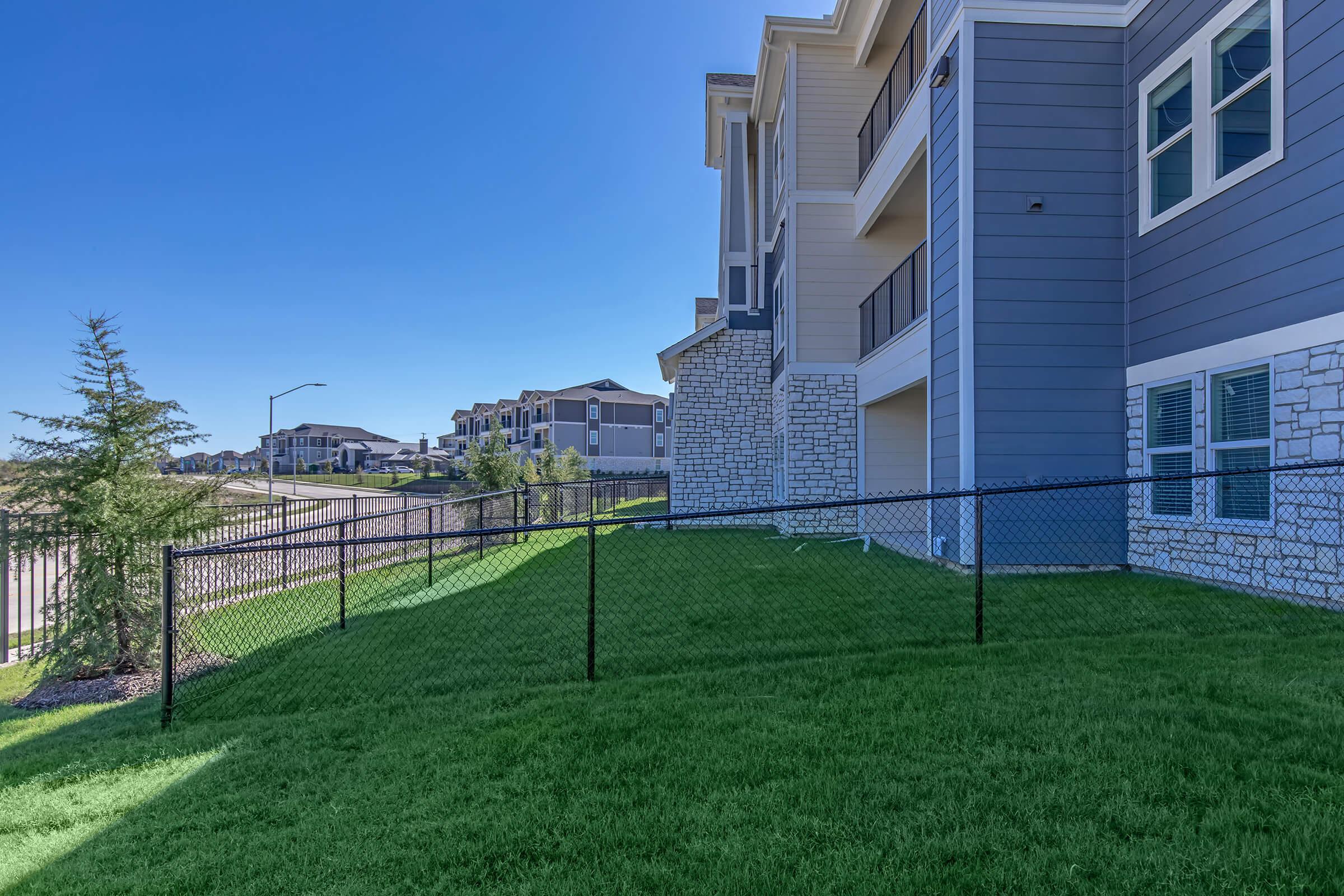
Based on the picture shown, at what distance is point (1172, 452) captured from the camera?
6.64 m

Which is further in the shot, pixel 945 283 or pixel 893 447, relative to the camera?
pixel 893 447

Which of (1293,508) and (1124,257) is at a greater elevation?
(1124,257)

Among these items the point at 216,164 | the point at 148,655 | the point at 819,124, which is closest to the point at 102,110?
the point at 216,164

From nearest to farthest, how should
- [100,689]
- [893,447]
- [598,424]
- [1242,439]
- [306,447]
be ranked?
[100,689], [1242,439], [893,447], [598,424], [306,447]

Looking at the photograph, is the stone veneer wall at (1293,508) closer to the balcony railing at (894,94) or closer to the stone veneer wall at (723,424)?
the balcony railing at (894,94)

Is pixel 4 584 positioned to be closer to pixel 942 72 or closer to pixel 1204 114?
pixel 942 72

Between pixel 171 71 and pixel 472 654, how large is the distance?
45.1ft

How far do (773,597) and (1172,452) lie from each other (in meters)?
4.37

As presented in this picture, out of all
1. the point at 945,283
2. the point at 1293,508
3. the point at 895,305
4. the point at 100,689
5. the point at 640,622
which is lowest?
the point at 100,689

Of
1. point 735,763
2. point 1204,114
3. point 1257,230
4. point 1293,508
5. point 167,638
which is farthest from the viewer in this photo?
point 1204,114

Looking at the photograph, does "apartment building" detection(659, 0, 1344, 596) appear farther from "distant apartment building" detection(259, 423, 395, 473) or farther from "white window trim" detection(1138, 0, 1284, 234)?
"distant apartment building" detection(259, 423, 395, 473)

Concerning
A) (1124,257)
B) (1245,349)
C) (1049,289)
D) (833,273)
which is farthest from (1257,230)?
(833,273)

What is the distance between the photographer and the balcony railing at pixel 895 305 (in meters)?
9.23

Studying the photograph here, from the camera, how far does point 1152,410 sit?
6.98 meters
